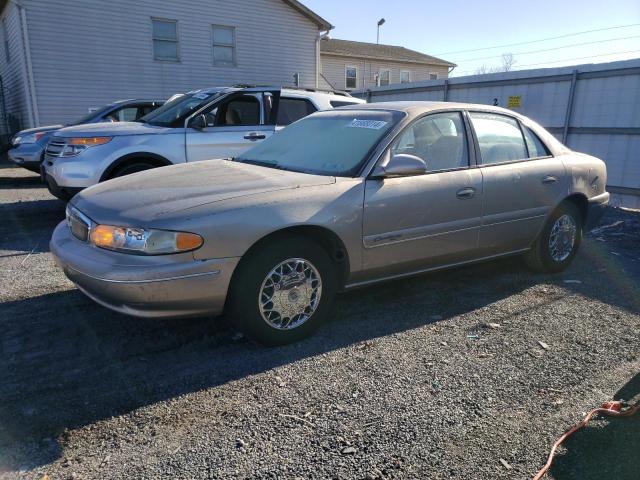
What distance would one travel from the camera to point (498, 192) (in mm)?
4336

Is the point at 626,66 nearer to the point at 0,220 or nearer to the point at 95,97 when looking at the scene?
the point at 0,220

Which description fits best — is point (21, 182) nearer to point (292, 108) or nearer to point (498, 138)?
point (292, 108)

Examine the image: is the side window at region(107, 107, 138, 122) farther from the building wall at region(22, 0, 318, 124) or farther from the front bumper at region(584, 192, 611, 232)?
the front bumper at region(584, 192, 611, 232)

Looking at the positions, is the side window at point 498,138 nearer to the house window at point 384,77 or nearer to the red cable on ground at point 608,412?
the red cable on ground at point 608,412

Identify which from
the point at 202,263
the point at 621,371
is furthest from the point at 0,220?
the point at 621,371

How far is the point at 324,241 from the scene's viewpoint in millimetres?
3559

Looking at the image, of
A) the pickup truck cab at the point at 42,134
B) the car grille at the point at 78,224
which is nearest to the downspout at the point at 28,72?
the pickup truck cab at the point at 42,134

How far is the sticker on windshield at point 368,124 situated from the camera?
394cm

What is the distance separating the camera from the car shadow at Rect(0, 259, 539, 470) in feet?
8.61

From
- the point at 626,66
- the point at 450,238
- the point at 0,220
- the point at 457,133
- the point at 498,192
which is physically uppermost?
the point at 626,66

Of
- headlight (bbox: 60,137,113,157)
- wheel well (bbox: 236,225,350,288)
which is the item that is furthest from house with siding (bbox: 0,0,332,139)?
wheel well (bbox: 236,225,350,288)

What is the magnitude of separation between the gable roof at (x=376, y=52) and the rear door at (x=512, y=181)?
24.7 meters

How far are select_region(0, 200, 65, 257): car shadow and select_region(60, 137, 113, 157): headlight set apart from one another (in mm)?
1079

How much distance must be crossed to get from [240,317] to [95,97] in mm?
15171
